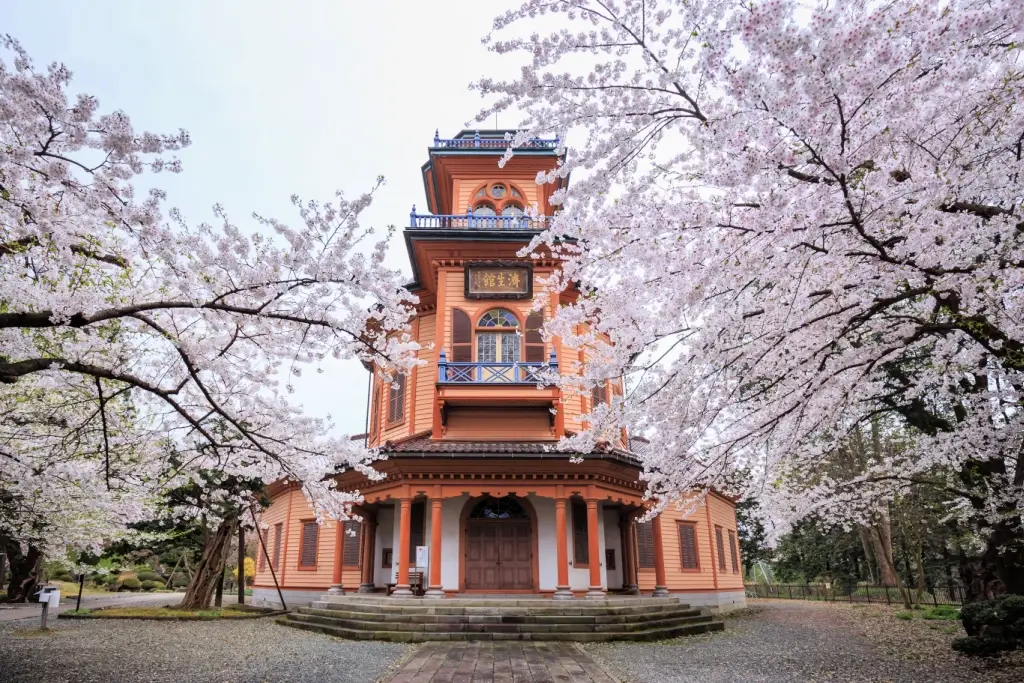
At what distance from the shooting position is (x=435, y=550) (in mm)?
15016

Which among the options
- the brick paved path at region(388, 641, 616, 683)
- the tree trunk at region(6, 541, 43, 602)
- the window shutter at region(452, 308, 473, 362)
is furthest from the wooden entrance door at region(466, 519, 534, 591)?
the tree trunk at region(6, 541, 43, 602)

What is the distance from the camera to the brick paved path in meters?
8.22

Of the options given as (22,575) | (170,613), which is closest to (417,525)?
(170,613)

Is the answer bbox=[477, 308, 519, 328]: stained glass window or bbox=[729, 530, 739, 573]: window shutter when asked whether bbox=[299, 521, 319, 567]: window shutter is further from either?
bbox=[729, 530, 739, 573]: window shutter

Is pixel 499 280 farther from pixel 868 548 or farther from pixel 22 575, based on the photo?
pixel 868 548

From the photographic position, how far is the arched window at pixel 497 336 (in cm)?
1754

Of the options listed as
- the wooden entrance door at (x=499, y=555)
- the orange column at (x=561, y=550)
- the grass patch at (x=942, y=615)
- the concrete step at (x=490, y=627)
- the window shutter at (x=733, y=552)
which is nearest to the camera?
the concrete step at (x=490, y=627)

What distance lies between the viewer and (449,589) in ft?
51.4

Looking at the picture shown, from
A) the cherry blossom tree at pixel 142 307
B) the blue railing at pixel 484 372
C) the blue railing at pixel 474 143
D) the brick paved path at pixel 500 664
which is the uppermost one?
the blue railing at pixel 474 143

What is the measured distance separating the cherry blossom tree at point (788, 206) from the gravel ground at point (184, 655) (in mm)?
5270

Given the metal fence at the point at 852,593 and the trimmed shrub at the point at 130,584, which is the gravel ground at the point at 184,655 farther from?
the trimmed shrub at the point at 130,584

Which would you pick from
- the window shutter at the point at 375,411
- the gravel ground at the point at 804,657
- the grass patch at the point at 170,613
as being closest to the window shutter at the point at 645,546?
the gravel ground at the point at 804,657

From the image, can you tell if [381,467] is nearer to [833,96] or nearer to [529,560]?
[529,560]

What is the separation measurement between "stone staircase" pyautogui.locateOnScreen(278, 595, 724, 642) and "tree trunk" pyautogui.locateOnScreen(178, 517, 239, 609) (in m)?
6.67
